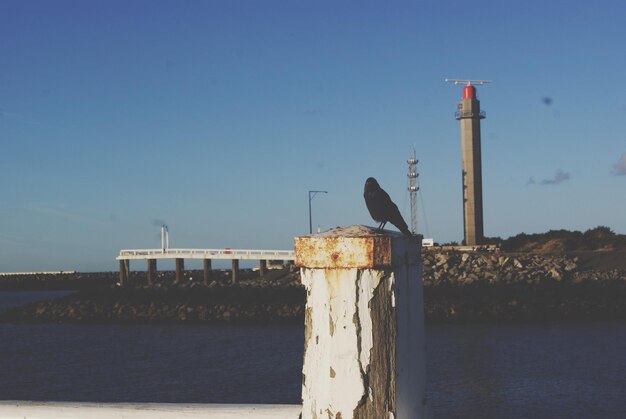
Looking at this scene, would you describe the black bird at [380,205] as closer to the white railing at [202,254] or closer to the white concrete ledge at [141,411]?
the white concrete ledge at [141,411]

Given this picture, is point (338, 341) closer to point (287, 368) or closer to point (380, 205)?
point (380, 205)

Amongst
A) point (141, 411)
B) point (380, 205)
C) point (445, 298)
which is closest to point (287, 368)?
point (445, 298)

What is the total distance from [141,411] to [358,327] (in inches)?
25.2

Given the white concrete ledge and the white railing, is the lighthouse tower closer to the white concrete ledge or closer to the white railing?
the white railing

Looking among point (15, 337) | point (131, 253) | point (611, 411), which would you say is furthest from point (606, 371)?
point (131, 253)

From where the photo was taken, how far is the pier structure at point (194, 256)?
45766 millimetres

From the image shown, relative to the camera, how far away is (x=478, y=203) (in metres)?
48.0

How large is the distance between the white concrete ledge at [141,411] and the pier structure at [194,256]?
40777mm

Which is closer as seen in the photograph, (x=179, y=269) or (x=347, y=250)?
(x=347, y=250)

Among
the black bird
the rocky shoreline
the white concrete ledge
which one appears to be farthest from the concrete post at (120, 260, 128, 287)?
the white concrete ledge

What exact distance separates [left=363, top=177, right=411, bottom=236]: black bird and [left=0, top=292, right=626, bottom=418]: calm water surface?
1323 cm

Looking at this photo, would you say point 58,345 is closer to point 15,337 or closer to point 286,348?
point 15,337

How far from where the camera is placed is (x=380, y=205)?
2.11 m

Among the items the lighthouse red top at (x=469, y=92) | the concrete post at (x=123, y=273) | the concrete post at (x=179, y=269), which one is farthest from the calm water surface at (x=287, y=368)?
the lighthouse red top at (x=469, y=92)
